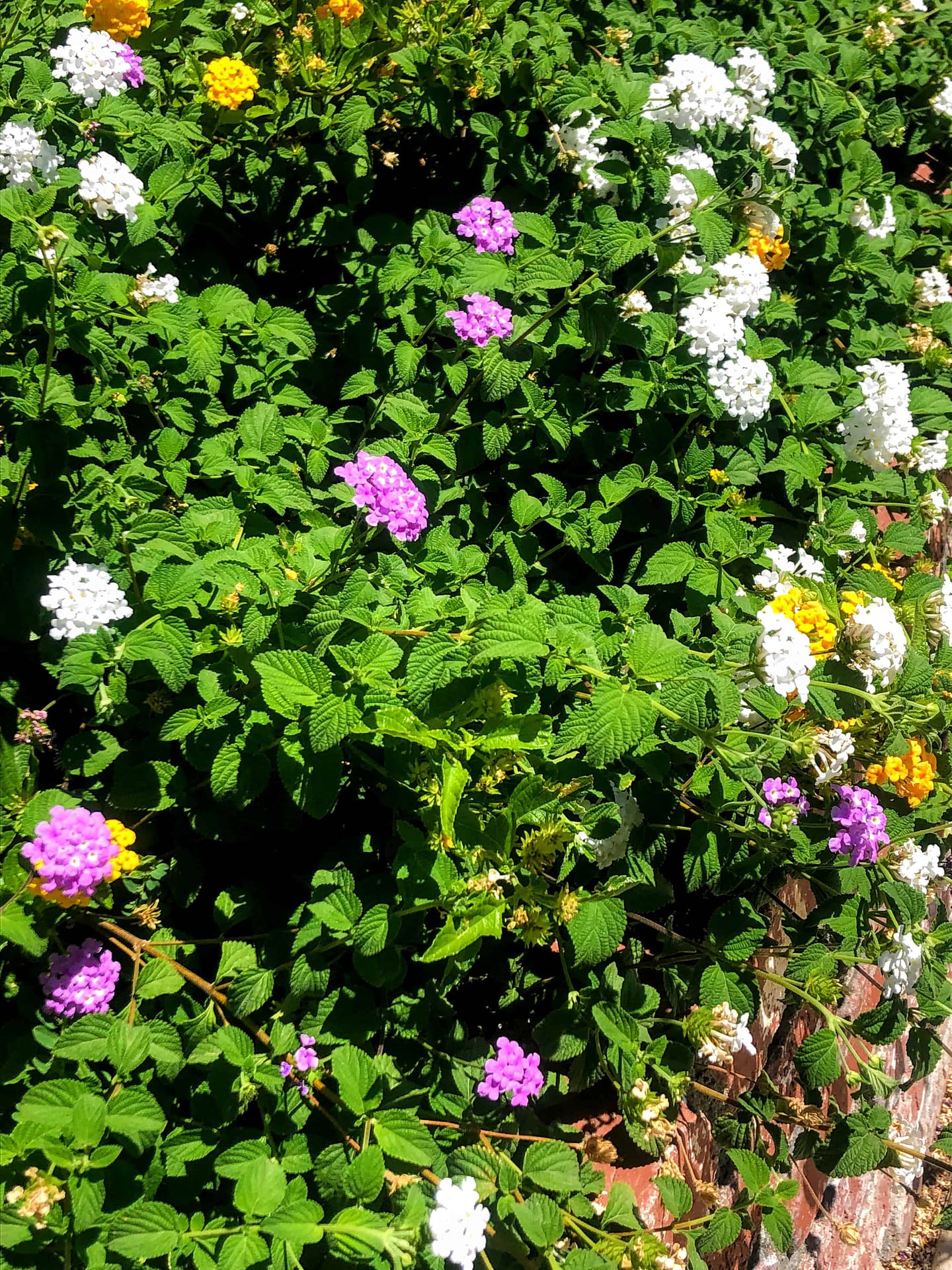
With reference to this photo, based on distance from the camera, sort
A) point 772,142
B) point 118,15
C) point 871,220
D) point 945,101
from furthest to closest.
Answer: point 945,101
point 871,220
point 772,142
point 118,15

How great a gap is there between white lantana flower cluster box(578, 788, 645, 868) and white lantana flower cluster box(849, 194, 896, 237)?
2.04m

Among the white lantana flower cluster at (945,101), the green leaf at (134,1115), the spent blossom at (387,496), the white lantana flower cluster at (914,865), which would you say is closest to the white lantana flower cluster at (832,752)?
the white lantana flower cluster at (914,865)

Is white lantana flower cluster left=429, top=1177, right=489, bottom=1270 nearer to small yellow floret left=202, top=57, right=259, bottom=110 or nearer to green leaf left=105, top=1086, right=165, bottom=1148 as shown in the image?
green leaf left=105, top=1086, right=165, bottom=1148

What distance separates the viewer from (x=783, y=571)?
2.31 metres

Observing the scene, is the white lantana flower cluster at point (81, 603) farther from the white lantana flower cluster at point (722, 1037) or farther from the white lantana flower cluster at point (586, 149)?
the white lantana flower cluster at point (586, 149)

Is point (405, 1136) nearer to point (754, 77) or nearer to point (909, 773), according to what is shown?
point (909, 773)

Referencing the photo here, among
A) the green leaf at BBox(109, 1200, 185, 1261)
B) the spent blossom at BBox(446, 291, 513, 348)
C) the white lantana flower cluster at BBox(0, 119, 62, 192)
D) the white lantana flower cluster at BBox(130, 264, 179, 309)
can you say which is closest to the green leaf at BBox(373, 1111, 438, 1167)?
the green leaf at BBox(109, 1200, 185, 1261)

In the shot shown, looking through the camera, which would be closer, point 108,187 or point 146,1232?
point 146,1232

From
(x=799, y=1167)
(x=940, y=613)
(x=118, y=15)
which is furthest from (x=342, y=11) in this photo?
(x=799, y=1167)

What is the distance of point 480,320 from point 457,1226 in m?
1.76

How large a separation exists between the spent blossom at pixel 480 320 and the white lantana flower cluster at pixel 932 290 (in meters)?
1.72

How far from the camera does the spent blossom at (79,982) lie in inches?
69.2

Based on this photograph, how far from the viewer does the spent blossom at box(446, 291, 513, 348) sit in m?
2.11

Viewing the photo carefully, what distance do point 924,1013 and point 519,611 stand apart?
1.35 m
